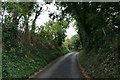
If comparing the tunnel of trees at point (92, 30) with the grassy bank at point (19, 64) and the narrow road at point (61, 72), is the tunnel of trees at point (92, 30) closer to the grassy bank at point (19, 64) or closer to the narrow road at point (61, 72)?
the grassy bank at point (19, 64)

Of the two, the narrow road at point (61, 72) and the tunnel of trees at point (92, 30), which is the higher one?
the tunnel of trees at point (92, 30)

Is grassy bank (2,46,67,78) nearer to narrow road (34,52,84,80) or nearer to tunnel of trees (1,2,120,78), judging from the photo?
tunnel of trees (1,2,120,78)

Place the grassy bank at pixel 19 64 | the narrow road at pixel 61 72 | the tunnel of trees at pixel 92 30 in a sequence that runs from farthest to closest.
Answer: the narrow road at pixel 61 72 → the grassy bank at pixel 19 64 → the tunnel of trees at pixel 92 30

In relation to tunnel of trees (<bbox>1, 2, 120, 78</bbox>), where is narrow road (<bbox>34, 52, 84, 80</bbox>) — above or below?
below

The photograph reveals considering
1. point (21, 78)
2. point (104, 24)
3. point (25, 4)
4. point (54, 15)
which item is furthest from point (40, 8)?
point (104, 24)

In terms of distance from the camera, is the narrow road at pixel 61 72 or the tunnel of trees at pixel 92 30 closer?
the tunnel of trees at pixel 92 30

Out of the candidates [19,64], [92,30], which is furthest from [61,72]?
[92,30]

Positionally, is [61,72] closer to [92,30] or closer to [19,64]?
[19,64]

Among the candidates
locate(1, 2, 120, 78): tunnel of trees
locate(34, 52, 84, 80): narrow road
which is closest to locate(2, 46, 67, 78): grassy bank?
locate(1, 2, 120, 78): tunnel of trees

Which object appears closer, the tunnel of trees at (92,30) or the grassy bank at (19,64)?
the tunnel of trees at (92,30)

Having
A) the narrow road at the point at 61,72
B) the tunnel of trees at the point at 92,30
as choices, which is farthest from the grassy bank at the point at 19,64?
the narrow road at the point at 61,72

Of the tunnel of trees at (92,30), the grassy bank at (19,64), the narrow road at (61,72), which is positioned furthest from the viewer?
the narrow road at (61,72)

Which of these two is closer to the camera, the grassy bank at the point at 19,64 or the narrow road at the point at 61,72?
the grassy bank at the point at 19,64

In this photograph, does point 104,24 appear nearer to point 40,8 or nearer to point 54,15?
point 54,15
